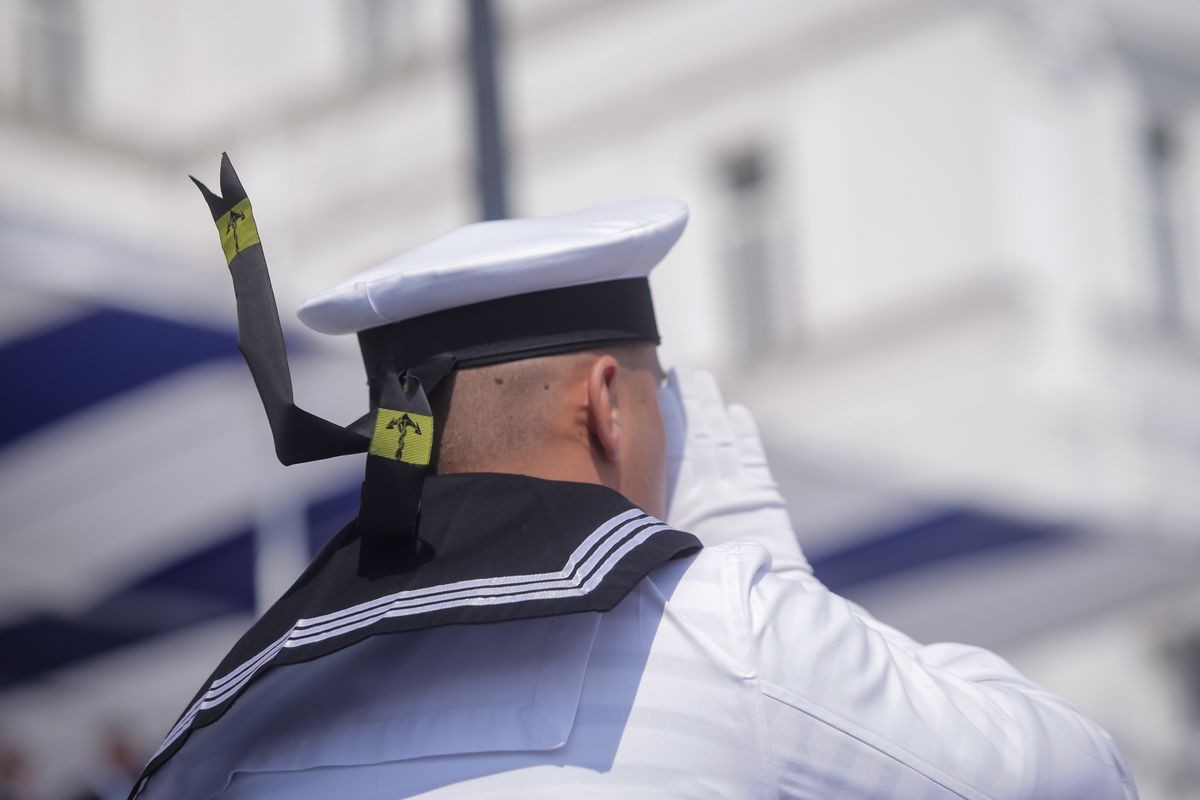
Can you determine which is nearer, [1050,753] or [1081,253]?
[1050,753]

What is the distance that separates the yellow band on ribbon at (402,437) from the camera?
1.69 m

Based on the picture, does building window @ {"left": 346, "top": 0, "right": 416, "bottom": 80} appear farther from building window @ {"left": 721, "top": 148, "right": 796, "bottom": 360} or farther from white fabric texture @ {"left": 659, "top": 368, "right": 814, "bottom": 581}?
→ white fabric texture @ {"left": 659, "top": 368, "right": 814, "bottom": 581}

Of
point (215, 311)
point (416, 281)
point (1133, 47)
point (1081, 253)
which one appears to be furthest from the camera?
point (1133, 47)

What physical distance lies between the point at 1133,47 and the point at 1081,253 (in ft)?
5.66

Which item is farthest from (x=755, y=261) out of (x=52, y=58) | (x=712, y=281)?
(x=52, y=58)

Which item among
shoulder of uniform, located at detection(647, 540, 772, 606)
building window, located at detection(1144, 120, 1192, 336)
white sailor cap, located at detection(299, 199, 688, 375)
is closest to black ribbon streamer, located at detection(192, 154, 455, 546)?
white sailor cap, located at detection(299, 199, 688, 375)

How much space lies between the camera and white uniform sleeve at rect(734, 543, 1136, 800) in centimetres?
155

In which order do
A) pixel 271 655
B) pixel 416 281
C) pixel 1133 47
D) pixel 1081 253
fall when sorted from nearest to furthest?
pixel 271 655
pixel 416 281
pixel 1081 253
pixel 1133 47

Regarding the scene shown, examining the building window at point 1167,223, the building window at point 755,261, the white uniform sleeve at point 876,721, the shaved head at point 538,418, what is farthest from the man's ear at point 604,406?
the building window at point 1167,223

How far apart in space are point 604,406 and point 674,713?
1.21 feet

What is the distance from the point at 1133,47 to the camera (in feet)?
37.1

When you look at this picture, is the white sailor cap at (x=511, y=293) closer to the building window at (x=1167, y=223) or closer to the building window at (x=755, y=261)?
the building window at (x=755, y=261)

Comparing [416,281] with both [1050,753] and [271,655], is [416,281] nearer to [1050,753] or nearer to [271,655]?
[271,655]

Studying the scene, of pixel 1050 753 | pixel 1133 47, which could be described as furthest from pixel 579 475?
pixel 1133 47
